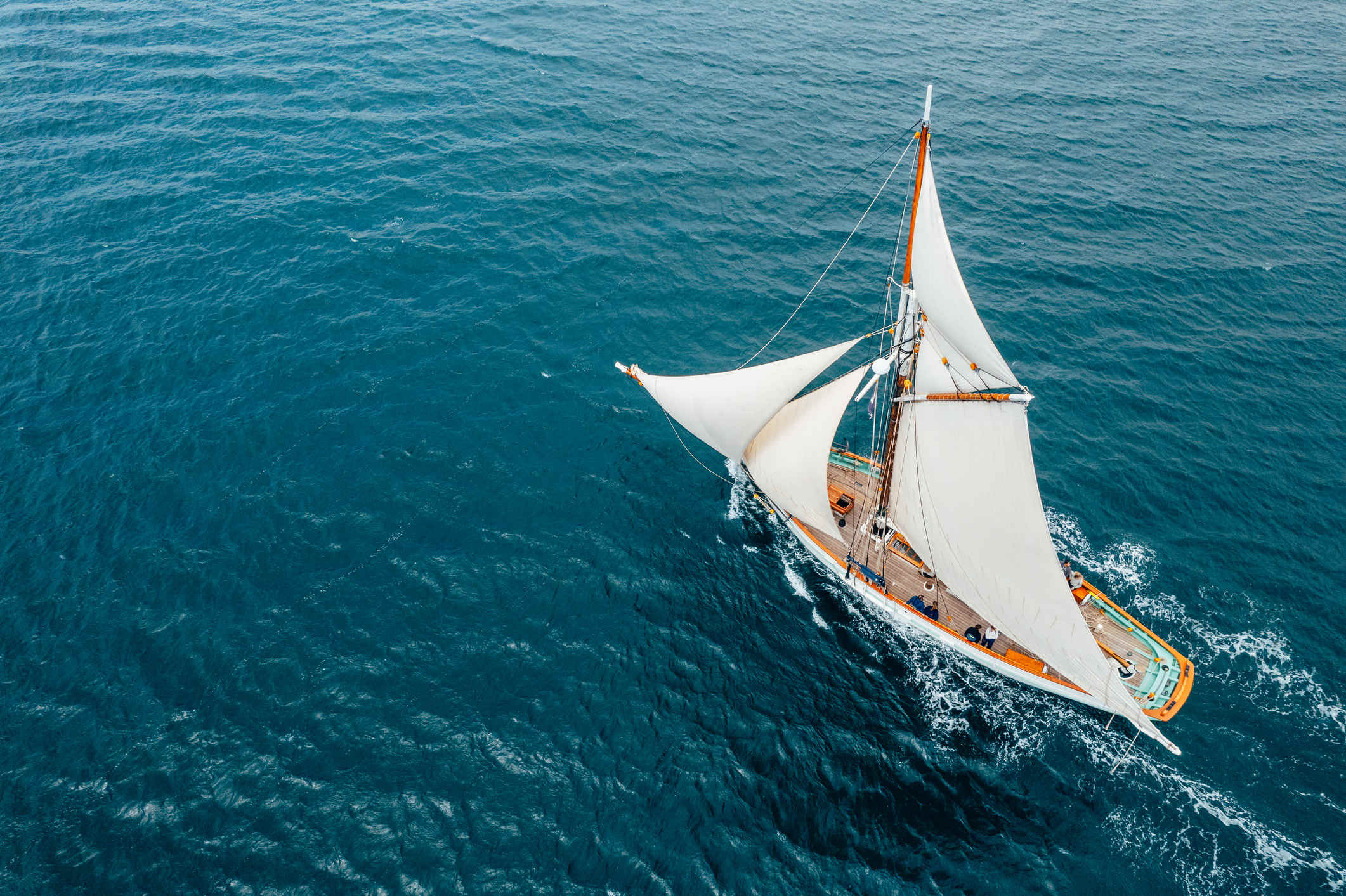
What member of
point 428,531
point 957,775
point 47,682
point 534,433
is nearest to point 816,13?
point 534,433

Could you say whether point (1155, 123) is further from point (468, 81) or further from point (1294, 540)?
point (468, 81)

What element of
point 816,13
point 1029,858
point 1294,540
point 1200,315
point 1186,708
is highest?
point 816,13

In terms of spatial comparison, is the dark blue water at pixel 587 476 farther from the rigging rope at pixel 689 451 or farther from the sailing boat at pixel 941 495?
the sailing boat at pixel 941 495

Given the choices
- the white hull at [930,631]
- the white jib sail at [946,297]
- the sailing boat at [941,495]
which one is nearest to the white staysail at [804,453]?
the sailing boat at [941,495]

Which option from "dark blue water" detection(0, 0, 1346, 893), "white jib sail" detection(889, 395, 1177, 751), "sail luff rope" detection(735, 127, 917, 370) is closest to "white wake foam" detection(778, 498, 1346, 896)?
"dark blue water" detection(0, 0, 1346, 893)

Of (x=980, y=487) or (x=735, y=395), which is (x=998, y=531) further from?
(x=735, y=395)
